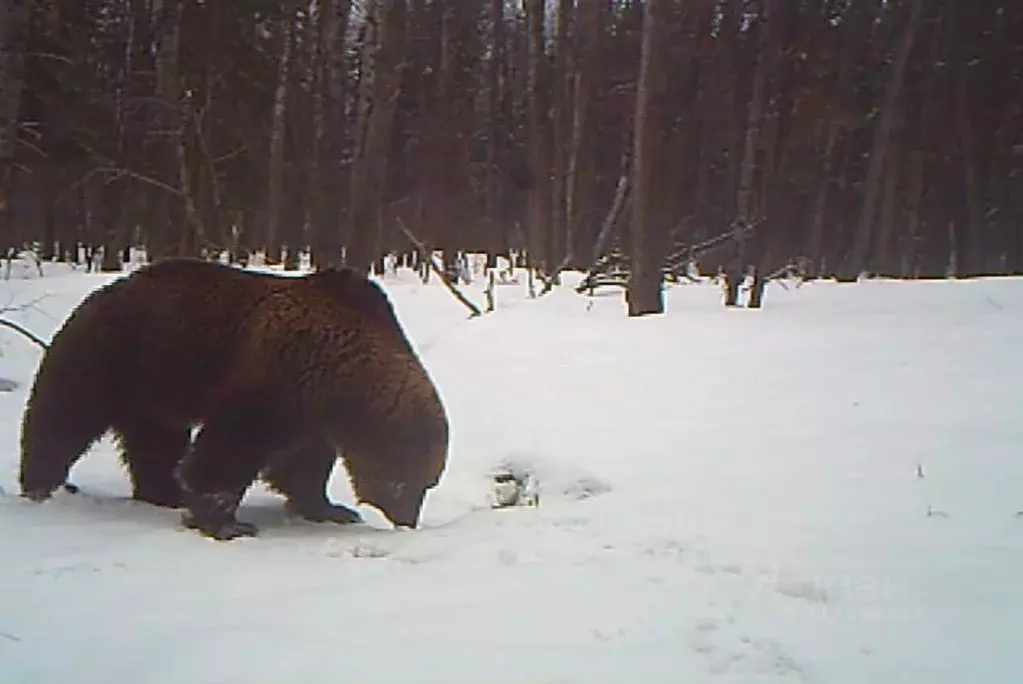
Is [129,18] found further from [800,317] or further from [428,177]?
[800,317]

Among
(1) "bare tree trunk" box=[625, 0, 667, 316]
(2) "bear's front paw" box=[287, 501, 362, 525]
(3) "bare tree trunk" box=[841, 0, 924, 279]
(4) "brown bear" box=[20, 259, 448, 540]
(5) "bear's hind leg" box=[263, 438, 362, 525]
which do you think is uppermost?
(3) "bare tree trunk" box=[841, 0, 924, 279]

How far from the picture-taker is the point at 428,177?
31859 millimetres

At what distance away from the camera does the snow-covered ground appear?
8.75 ft

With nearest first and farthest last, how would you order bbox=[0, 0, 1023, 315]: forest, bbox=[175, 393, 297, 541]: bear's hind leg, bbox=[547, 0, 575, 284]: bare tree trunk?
bbox=[175, 393, 297, 541]: bear's hind leg, bbox=[0, 0, 1023, 315]: forest, bbox=[547, 0, 575, 284]: bare tree trunk

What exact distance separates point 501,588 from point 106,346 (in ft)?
8.32

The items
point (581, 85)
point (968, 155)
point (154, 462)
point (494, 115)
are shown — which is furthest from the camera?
point (968, 155)

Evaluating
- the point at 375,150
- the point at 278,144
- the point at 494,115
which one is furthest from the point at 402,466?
the point at 494,115

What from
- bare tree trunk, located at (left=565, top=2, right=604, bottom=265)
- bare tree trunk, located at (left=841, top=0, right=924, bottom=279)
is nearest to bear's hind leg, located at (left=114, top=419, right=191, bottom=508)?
bare tree trunk, located at (left=565, top=2, right=604, bottom=265)

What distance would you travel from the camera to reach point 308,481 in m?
4.92

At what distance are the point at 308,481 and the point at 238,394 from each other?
728 mm

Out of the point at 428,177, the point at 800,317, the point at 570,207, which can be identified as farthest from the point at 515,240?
the point at 800,317

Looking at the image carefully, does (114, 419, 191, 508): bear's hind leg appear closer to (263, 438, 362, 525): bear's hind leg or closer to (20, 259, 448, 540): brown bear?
(20, 259, 448, 540): brown bear

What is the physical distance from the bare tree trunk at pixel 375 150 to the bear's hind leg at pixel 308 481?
977cm

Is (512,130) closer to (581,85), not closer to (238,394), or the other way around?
(581,85)
